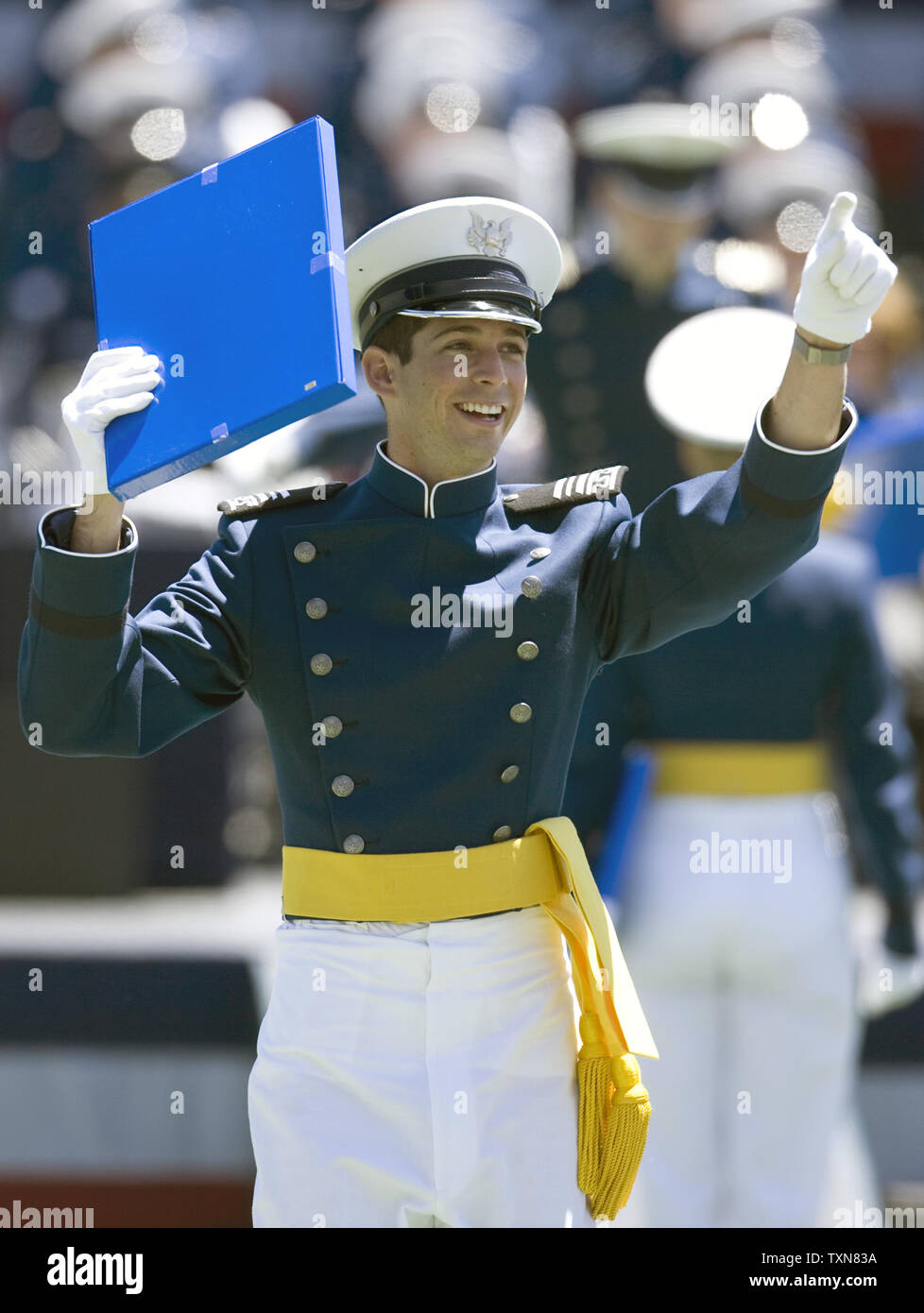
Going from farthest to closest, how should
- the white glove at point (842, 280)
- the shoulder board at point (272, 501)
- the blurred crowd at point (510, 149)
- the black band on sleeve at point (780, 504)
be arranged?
the blurred crowd at point (510, 149)
the shoulder board at point (272, 501)
the black band on sleeve at point (780, 504)
the white glove at point (842, 280)

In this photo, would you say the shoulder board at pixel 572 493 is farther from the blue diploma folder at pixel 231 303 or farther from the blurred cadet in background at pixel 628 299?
the blurred cadet in background at pixel 628 299

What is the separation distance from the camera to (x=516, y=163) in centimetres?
434

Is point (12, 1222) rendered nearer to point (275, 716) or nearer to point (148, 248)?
point (275, 716)

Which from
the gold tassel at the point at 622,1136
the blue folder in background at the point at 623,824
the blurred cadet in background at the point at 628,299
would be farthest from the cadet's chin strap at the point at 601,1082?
the blurred cadet in background at the point at 628,299

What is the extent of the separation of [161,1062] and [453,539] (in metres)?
1.72

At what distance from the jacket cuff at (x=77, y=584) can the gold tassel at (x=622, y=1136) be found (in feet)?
2.29

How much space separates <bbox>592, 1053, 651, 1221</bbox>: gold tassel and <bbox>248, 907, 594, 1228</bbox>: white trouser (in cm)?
3

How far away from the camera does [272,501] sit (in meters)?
2.15

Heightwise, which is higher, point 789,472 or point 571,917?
point 789,472

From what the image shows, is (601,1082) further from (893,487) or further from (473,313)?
(893,487)

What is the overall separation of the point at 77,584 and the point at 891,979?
217cm

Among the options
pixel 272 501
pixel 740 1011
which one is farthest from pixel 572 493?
pixel 740 1011

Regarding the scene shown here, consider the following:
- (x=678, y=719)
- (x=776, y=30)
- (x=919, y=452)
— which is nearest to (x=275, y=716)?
(x=678, y=719)

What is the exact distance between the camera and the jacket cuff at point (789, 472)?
1.86 meters
